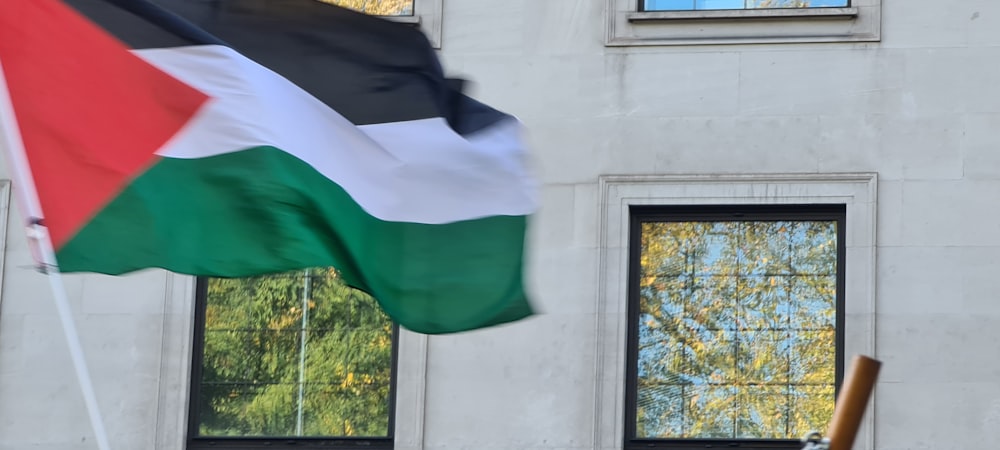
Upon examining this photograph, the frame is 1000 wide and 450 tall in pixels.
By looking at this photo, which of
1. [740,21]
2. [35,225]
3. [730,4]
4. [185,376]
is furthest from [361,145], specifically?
[730,4]

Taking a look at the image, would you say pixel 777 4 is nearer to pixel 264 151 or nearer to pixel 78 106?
pixel 264 151

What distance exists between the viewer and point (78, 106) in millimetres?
8898

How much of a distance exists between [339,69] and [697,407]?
14.7ft

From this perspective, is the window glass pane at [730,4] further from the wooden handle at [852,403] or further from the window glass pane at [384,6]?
the wooden handle at [852,403]

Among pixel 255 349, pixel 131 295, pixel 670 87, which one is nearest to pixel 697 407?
pixel 670 87

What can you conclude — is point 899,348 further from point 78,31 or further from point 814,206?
point 78,31

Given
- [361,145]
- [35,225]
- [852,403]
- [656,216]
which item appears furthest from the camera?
[656,216]

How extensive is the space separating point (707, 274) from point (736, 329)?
47cm

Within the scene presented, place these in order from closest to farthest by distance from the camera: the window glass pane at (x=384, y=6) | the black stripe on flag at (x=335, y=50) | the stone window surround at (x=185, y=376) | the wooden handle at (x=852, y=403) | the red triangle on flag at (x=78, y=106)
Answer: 1. the wooden handle at (x=852, y=403)
2. the red triangle on flag at (x=78, y=106)
3. the black stripe on flag at (x=335, y=50)
4. the stone window surround at (x=185, y=376)
5. the window glass pane at (x=384, y=6)

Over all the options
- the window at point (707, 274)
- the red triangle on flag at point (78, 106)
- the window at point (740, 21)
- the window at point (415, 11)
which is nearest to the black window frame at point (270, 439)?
the window at point (707, 274)

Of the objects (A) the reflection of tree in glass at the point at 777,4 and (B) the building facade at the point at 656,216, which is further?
(A) the reflection of tree in glass at the point at 777,4

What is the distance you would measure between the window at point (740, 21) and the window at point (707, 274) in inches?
42.3

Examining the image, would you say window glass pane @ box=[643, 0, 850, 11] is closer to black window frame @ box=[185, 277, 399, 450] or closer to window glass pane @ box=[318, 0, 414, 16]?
window glass pane @ box=[318, 0, 414, 16]

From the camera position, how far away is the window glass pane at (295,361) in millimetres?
13453
